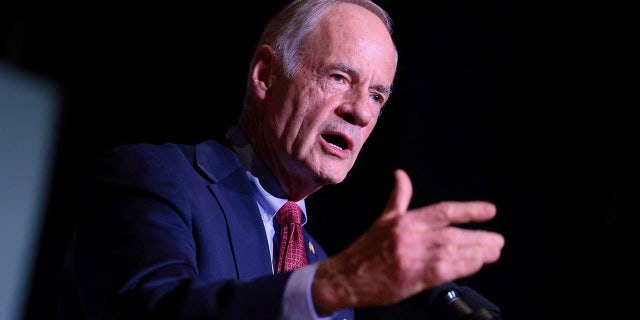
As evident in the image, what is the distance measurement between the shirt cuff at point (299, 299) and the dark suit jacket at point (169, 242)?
0.04 ft

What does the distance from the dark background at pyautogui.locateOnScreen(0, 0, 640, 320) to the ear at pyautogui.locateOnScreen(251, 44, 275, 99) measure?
1.16 meters

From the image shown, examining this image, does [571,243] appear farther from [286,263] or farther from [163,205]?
[163,205]

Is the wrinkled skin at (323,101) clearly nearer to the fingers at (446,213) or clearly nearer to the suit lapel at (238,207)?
the suit lapel at (238,207)

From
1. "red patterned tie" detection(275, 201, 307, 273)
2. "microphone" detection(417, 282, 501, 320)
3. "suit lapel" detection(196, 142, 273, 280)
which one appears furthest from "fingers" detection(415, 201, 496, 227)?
"red patterned tie" detection(275, 201, 307, 273)

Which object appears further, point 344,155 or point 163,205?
point 344,155

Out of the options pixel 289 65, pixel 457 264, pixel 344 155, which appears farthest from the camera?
pixel 289 65

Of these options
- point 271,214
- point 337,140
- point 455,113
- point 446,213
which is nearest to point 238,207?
point 271,214

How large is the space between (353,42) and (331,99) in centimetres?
16

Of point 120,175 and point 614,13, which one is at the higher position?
point 614,13

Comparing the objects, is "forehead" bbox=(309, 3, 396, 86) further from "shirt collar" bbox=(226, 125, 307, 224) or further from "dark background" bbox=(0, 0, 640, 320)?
"dark background" bbox=(0, 0, 640, 320)

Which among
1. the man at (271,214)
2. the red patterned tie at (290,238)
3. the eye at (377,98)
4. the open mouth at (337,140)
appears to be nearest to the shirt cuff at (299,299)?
the man at (271,214)

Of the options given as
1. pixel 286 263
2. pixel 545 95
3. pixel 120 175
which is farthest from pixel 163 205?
pixel 545 95

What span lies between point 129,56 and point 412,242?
2.13m

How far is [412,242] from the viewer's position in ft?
2.30
